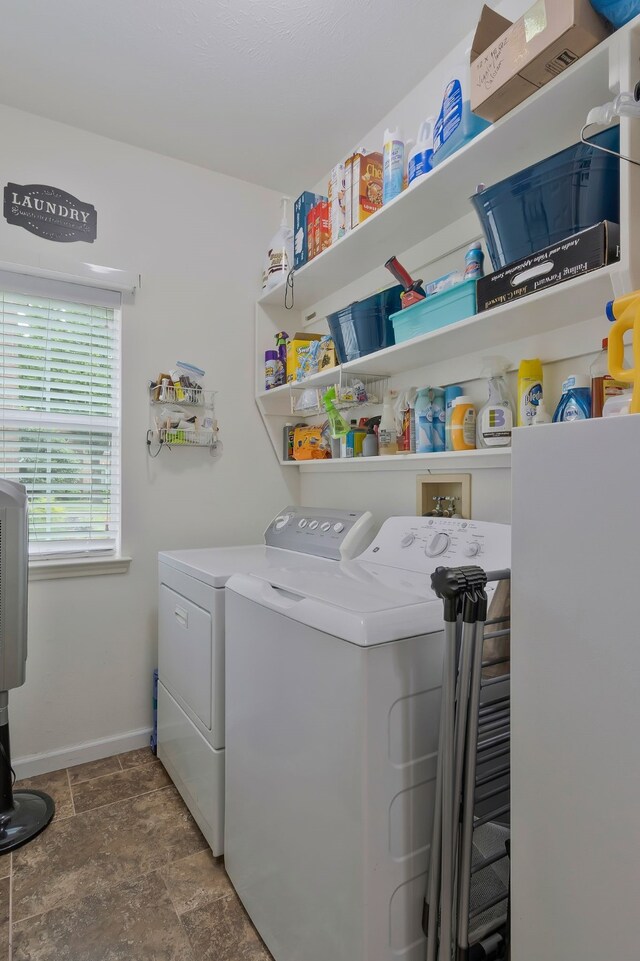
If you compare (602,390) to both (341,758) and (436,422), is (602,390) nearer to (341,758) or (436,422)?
(436,422)

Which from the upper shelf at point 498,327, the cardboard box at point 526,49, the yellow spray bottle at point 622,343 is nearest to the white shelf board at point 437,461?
the upper shelf at point 498,327

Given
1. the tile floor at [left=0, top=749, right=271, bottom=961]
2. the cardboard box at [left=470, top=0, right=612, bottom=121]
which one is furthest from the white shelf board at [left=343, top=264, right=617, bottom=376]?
the tile floor at [left=0, top=749, right=271, bottom=961]

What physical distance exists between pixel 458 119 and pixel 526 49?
332mm

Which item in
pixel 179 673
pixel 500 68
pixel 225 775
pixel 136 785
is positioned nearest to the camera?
pixel 500 68

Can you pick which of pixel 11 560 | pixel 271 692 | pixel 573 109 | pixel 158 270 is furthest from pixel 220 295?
pixel 271 692

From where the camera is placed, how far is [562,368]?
1391mm

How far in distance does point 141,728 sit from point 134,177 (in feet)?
8.30

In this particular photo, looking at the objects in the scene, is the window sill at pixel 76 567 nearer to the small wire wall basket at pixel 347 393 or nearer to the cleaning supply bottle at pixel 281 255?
the small wire wall basket at pixel 347 393

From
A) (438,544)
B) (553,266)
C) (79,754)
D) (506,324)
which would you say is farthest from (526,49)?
(79,754)

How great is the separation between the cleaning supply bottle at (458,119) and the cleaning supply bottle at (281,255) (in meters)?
1.00

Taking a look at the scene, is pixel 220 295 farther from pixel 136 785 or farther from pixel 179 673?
pixel 136 785

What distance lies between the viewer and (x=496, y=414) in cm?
145

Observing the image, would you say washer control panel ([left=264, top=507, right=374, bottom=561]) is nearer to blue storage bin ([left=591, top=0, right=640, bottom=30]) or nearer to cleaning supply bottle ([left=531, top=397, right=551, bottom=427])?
cleaning supply bottle ([left=531, top=397, right=551, bottom=427])

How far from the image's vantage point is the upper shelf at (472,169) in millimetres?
1097
